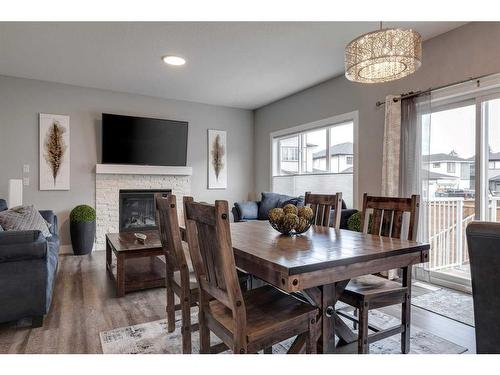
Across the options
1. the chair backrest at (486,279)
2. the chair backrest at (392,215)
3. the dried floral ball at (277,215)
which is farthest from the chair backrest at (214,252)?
the chair backrest at (392,215)

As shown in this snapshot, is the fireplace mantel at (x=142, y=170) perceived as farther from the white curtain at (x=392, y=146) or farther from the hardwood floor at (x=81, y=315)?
the white curtain at (x=392, y=146)

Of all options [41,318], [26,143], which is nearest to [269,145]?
[26,143]

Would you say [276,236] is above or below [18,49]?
below

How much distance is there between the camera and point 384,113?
379 centimetres

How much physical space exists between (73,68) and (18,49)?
2.14 ft

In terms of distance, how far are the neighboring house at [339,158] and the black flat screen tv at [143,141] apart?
2435mm

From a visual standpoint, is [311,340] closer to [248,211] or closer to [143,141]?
[248,211]

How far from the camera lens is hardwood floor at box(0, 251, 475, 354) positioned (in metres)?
2.07

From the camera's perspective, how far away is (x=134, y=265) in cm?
374

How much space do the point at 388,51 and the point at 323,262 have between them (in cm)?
149

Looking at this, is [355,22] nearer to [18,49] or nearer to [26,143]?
[18,49]

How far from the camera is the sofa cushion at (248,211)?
5113 mm

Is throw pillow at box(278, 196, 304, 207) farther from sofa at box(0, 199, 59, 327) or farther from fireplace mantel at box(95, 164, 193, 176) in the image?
sofa at box(0, 199, 59, 327)

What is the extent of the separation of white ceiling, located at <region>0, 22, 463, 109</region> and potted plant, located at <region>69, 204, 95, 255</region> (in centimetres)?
193
